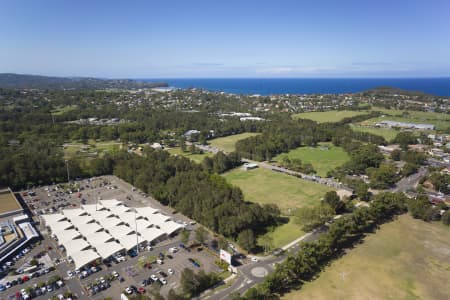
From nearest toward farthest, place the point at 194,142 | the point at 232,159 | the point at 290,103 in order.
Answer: the point at 232,159 → the point at 194,142 → the point at 290,103

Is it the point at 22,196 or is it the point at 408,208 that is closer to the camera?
the point at 408,208

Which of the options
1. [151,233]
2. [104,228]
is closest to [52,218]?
[104,228]

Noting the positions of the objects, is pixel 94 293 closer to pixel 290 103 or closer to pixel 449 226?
pixel 449 226

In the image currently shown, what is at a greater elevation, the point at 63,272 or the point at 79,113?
the point at 79,113

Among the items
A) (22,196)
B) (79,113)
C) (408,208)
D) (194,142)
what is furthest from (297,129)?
(79,113)

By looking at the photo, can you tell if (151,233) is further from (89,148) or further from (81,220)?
(89,148)

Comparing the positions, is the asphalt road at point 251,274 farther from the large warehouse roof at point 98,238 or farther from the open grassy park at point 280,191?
the large warehouse roof at point 98,238

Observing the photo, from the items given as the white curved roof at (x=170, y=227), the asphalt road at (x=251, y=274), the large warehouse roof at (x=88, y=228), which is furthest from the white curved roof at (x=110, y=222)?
the asphalt road at (x=251, y=274)
